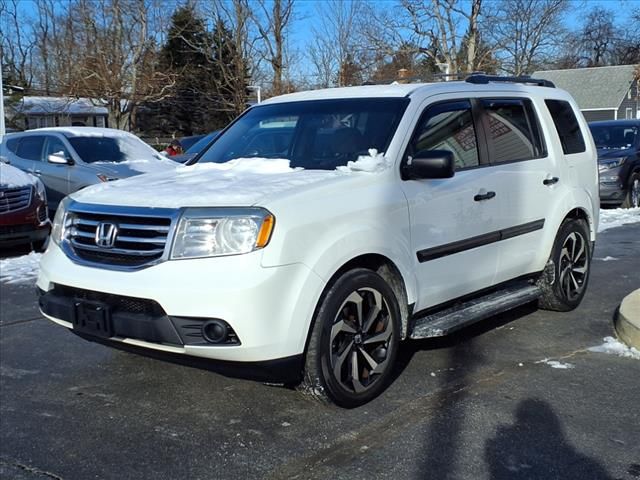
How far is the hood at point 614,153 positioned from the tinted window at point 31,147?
1023 cm

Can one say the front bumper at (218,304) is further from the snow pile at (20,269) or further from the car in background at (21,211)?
the car in background at (21,211)

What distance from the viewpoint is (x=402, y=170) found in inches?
173

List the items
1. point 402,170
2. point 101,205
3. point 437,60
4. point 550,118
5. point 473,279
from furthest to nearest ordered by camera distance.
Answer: point 437,60, point 550,118, point 473,279, point 402,170, point 101,205

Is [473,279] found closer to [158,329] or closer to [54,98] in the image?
[158,329]

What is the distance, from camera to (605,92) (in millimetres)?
51062

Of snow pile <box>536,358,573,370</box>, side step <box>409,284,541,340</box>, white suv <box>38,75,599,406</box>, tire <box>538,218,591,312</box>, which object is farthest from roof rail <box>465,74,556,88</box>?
snow pile <box>536,358,573,370</box>

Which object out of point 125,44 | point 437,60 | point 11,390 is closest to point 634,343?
point 11,390

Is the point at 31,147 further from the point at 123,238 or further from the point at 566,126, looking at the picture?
the point at 123,238

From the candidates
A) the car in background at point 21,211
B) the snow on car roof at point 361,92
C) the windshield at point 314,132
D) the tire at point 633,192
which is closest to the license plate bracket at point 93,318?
the windshield at point 314,132

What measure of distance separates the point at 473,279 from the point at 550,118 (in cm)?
181

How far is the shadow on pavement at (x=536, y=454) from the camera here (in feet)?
10.9

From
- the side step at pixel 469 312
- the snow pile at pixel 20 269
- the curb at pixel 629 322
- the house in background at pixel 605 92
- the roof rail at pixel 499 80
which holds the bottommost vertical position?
the snow pile at pixel 20 269

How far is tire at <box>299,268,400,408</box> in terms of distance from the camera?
12.5ft

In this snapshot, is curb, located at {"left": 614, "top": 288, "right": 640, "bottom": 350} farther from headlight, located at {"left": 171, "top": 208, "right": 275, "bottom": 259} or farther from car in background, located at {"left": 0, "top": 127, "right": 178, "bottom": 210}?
car in background, located at {"left": 0, "top": 127, "right": 178, "bottom": 210}
